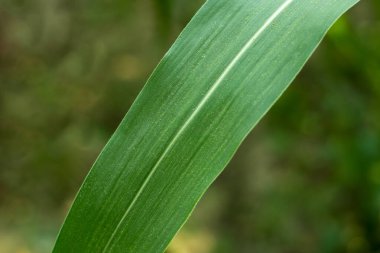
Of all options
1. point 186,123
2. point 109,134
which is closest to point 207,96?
point 186,123

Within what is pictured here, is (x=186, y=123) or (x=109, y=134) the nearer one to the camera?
(x=186, y=123)

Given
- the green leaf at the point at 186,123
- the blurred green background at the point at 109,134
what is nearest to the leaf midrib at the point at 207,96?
the green leaf at the point at 186,123

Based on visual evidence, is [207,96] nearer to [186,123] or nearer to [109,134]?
[186,123]

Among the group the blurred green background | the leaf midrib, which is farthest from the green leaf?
the blurred green background

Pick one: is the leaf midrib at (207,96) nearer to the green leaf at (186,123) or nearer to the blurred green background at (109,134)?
the green leaf at (186,123)

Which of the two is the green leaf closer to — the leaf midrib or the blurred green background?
the leaf midrib

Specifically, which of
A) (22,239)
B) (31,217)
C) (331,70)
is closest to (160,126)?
(331,70)
